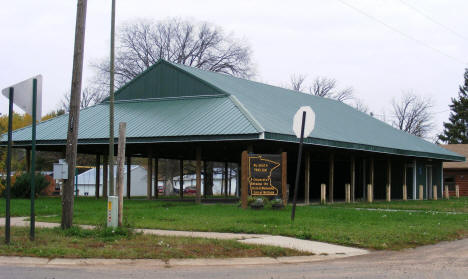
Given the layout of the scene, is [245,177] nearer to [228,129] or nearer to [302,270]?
[228,129]

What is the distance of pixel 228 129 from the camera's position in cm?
2517

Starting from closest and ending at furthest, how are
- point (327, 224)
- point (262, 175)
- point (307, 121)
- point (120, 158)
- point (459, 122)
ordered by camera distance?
point (120, 158)
point (327, 224)
point (307, 121)
point (262, 175)
point (459, 122)

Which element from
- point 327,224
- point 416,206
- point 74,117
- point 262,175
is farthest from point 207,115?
point 74,117

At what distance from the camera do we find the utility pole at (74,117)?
13.5 meters

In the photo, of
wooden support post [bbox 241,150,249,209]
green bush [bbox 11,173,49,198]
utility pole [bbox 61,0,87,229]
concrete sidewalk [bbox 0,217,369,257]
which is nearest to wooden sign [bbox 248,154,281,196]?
wooden support post [bbox 241,150,249,209]

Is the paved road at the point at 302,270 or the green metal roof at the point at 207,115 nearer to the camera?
the paved road at the point at 302,270

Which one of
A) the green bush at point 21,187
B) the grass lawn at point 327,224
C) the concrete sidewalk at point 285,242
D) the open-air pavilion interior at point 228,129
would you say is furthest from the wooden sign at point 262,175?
the green bush at point 21,187

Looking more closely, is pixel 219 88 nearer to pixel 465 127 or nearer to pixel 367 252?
pixel 367 252

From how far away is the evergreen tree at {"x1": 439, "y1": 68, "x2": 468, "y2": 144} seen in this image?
281ft

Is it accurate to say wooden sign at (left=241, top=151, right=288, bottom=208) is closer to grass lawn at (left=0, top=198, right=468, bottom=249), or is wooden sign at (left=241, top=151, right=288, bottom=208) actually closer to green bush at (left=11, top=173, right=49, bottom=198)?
grass lawn at (left=0, top=198, right=468, bottom=249)

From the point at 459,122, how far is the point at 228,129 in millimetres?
69976

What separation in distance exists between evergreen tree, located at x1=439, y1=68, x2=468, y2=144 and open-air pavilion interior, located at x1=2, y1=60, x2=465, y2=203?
1822 inches

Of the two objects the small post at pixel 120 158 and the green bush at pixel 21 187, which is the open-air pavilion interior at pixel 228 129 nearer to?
the green bush at pixel 21 187

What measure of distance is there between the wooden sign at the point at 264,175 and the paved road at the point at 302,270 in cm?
1067
